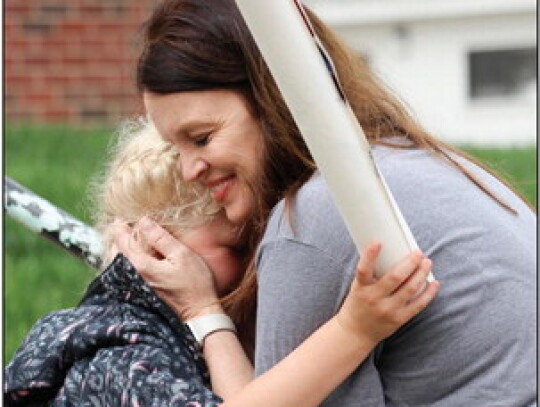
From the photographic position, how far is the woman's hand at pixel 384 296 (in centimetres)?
203

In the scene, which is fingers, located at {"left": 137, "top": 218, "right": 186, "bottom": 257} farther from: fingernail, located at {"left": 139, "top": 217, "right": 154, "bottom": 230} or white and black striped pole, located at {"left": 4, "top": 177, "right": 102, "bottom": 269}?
white and black striped pole, located at {"left": 4, "top": 177, "right": 102, "bottom": 269}

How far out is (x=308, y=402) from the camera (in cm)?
226

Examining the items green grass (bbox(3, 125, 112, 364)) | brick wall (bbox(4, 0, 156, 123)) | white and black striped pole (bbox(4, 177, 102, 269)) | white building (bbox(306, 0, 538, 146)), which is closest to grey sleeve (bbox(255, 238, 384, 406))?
white and black striped pole (bbox(4, 177, 102, 269))

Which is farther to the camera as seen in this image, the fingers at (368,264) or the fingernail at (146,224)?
the fingernail at (146,224)

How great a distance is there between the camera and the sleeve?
2.45m

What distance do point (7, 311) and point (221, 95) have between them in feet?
9.42

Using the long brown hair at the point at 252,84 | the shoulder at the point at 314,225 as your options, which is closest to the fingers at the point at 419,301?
the shoulder at the point at 314,225

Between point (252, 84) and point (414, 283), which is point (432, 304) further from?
point (252, 84)

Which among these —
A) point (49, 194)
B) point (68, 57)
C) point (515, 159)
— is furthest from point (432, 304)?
point (68, 57)

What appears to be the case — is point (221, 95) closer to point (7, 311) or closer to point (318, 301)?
point (318, 301)

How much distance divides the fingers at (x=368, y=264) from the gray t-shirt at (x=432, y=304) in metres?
0.25

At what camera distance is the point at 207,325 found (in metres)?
2.64

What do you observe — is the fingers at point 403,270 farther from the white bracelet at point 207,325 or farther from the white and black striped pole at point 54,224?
the white and black striped pole at point 54,224

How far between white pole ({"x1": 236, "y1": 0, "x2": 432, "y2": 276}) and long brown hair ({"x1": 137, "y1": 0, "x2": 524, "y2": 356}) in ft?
1.62
